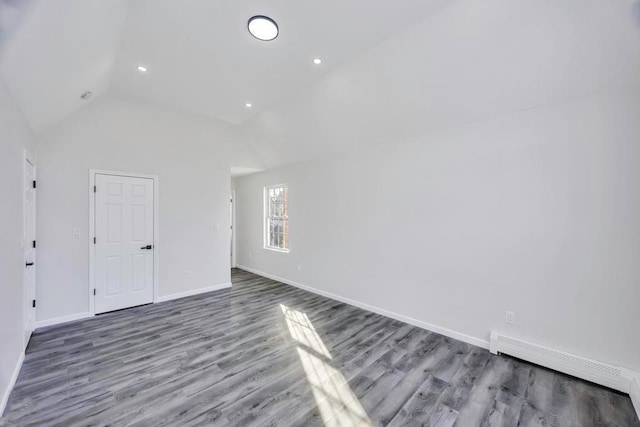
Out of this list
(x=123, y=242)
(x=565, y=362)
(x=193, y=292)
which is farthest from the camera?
(x=193, y=292)

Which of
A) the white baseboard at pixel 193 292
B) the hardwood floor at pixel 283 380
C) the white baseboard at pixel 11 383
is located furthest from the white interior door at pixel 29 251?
the white baseboard at pixel 193 292

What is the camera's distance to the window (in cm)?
571

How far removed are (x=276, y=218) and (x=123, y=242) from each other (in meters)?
2.78

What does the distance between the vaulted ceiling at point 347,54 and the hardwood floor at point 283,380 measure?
8.09 ft

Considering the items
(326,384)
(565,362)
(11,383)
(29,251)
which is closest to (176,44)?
(29,251)

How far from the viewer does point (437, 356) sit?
9.15 ft

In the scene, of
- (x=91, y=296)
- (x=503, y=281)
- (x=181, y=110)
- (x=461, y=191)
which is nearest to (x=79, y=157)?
(x=181, y=110)

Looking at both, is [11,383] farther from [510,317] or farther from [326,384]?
[510,317]

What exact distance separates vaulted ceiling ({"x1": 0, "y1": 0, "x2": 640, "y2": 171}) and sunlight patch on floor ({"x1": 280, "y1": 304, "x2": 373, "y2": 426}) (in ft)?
9.24

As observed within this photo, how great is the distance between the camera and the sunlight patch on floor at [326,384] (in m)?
1.95

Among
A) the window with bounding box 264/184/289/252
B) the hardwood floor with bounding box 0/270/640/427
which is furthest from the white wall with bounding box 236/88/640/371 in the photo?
the window with bounding box 264/184/289/252

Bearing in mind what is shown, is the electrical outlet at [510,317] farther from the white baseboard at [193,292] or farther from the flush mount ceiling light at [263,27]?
the white baseboard at [193,292]

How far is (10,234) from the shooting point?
2.19m

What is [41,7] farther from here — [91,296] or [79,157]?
[91,296]
